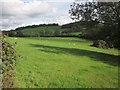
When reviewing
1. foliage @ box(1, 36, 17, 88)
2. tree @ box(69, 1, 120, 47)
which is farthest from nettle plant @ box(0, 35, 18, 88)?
tree @ box(69, 1, 120, 47)

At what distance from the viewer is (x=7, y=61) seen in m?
11.6

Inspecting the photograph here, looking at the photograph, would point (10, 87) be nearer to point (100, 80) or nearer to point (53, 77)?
point (53, 77)

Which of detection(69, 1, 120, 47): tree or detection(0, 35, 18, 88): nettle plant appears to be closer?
detection(0, 35, 18, 88): nettle plant

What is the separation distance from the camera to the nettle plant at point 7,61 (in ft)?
36.7

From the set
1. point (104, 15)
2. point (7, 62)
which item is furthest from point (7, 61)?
point (104, 15)

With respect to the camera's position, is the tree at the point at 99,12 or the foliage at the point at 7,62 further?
the tree at the point at 99,12

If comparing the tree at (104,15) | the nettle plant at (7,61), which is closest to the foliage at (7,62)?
the nettle plant at (7,61)

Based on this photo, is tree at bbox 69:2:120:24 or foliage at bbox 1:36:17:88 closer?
foliage at bbox 1:36:17:88

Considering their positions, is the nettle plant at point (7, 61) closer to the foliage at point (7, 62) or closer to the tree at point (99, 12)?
the foliage at point (7, 62)

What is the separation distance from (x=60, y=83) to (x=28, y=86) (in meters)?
2.24

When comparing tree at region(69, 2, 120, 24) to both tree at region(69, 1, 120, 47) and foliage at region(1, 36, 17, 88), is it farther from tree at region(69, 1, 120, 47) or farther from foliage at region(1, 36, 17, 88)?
foliage at region(1, 36, 17, 88)

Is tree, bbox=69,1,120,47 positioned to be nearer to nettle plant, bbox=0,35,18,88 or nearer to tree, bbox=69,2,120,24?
tree, bbox=69,2,120,24

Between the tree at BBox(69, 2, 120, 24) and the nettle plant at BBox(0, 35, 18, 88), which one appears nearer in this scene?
the nettle plant at BBox(0, 35, 18, 88)

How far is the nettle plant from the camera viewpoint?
11180mm
